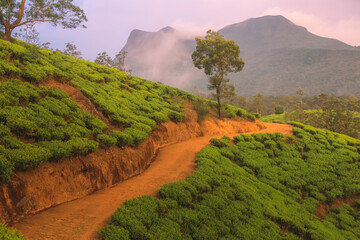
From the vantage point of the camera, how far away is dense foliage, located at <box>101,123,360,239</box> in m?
7.28

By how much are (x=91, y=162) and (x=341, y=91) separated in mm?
197652

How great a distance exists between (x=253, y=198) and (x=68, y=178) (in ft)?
29.7

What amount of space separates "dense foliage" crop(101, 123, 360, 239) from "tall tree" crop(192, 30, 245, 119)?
8204 mm

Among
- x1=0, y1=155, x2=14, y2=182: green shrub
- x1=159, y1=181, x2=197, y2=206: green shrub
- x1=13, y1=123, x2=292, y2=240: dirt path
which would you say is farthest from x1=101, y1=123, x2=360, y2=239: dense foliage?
x1=0, y1=155, x2=14, y2=182: green shrub

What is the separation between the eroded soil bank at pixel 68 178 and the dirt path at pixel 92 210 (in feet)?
1.14

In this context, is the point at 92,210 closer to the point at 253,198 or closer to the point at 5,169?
the point at 5,169

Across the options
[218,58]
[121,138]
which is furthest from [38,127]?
[218,58]

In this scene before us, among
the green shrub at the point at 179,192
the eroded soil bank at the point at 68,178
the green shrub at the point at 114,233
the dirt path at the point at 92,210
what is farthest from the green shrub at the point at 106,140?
the green shrub at the point at 114,233

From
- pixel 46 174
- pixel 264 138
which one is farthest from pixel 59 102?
pixel 264 138

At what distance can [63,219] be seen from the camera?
664 centimetres

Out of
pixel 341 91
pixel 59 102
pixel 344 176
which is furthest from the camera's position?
pixel 341 91

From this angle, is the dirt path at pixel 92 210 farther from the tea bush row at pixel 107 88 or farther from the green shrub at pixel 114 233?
the tea bush row at pixel 107 88

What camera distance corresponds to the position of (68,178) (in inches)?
319

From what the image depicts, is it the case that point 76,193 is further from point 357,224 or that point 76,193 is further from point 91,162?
point 357,224
